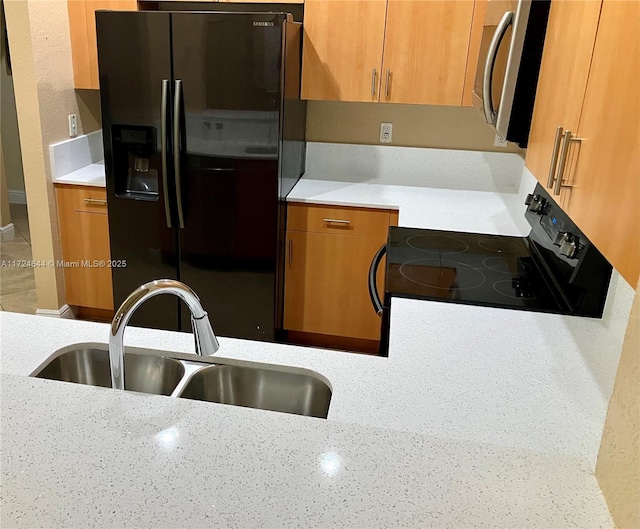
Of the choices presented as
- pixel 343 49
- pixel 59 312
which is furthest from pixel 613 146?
pixel 59 312

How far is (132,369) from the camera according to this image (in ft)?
4.38

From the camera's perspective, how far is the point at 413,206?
9.36 ft

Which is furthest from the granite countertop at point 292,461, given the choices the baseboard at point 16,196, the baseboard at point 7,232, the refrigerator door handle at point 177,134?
the baseboard at point 16,196

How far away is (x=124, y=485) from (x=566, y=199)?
976 mm

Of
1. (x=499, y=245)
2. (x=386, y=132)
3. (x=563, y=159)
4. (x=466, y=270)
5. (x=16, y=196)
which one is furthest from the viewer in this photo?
(x=16, y=196)

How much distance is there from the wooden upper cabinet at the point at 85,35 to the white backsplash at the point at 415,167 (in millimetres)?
1222

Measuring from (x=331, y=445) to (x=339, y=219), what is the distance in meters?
2.01

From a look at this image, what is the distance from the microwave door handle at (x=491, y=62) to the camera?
1679 mm

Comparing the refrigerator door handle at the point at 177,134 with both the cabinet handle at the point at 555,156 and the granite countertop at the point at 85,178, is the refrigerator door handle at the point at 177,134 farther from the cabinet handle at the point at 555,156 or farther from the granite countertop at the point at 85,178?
the cabinet handle at the point at 555,156

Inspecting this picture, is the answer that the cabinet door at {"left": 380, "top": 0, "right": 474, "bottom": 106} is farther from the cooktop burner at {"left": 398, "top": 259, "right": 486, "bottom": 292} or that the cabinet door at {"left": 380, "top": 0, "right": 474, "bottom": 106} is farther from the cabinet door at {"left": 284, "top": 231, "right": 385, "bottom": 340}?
the cooktop burner at {"left": 398, "top": 259, "right": 486, "bottom": 292}

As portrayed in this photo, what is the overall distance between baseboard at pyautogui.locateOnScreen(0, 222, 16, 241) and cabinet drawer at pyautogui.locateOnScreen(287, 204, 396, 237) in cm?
285

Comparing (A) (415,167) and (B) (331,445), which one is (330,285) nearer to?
(A) (415,167)

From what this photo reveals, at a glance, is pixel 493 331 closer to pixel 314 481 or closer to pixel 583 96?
pixel 583 96

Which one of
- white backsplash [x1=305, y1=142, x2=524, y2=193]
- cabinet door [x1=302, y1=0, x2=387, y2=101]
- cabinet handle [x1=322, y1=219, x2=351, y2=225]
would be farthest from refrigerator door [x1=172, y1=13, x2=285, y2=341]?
white backsplash [x1=305, y1=142, x2=524, y2=193]
